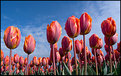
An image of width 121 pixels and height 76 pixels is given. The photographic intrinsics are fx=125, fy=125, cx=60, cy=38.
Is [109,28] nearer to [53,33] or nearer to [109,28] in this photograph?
[109,28]

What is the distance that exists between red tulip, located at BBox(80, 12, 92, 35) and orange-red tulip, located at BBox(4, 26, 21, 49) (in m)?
1.03

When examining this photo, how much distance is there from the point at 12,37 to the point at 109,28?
5.65 ft

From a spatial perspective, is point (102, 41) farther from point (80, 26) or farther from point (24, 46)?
point (24, 46)

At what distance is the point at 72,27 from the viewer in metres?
1.98

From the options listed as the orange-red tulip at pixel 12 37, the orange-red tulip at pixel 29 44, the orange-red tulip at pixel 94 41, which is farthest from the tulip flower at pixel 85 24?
the orange-red tulip at pixel 12 37

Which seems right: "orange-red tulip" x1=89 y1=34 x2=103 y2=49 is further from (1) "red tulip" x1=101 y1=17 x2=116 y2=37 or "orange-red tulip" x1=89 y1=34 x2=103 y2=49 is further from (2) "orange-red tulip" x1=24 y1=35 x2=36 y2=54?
(2) "orange-red tulip" x1=24 y1=35 x2=36 y2=54

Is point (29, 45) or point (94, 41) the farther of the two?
point (94, 41)

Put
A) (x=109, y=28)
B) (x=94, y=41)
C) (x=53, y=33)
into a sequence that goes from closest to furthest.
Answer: (x=53, y=33)
(x=109, y=28)
(x=94, y=41)

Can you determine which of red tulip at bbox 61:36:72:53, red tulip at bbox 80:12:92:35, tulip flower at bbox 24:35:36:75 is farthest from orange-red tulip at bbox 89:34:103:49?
tulip flower at bbox 24:35:36:75

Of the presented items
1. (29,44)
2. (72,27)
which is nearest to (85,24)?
(72,27)

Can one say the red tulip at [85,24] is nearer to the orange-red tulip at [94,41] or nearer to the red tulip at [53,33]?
the red tulip at [53,33]

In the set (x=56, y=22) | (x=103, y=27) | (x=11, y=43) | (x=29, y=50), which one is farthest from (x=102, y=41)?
(x=11, y=43)

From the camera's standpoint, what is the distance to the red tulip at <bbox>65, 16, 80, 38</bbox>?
1.97 metres

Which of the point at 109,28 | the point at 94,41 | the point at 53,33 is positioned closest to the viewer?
the point at 53,33
